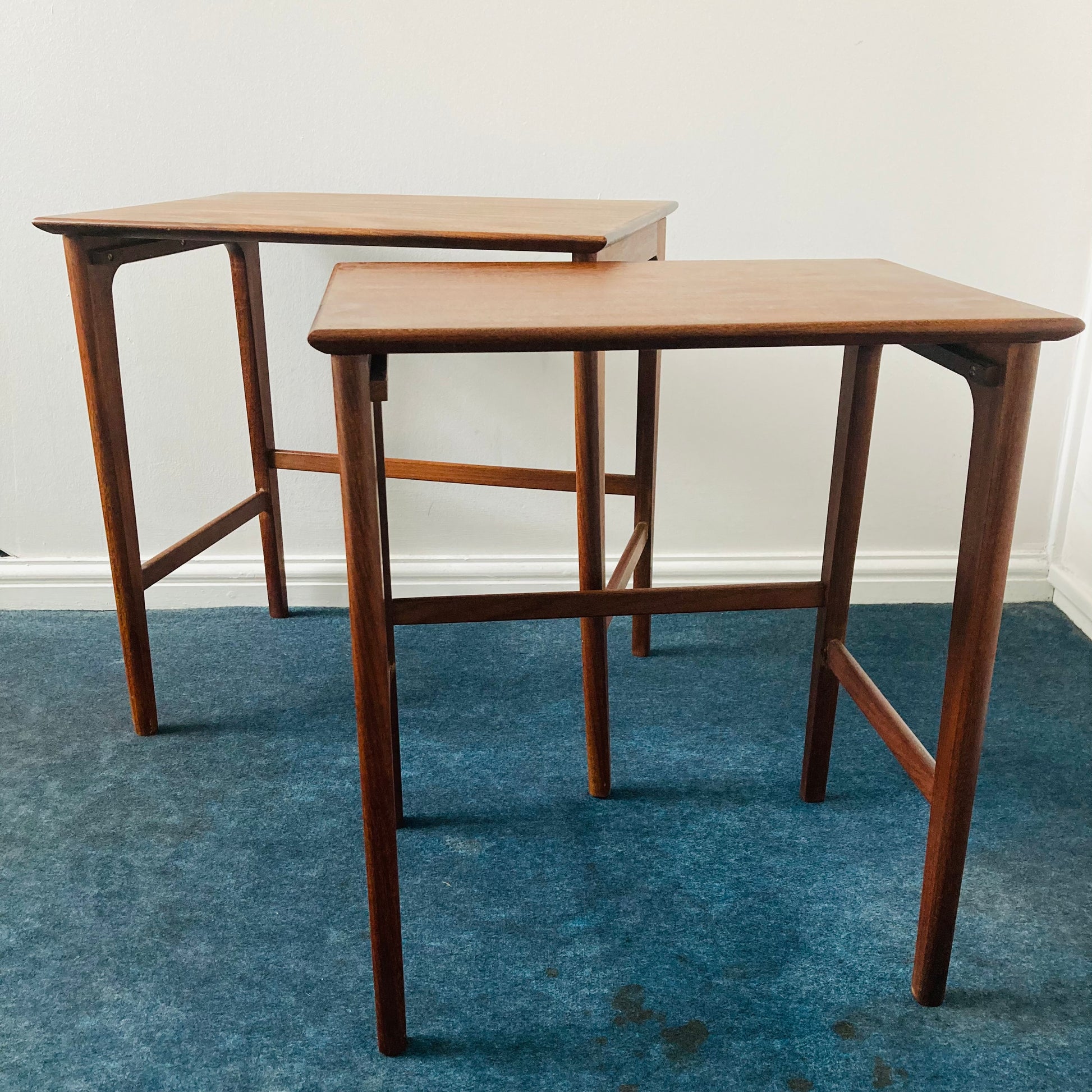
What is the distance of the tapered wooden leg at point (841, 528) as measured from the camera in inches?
53.3

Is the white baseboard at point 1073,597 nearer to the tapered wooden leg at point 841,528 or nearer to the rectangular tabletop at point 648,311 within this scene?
the tapered wooden leg at point 841,528

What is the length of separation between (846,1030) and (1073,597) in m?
1.37

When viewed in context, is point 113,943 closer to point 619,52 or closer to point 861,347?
point 861,347

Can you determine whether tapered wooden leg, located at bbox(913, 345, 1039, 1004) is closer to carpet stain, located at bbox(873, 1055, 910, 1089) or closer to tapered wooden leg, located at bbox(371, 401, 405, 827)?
carpet stain, located at bbox(873, 1055, 910, 1089)

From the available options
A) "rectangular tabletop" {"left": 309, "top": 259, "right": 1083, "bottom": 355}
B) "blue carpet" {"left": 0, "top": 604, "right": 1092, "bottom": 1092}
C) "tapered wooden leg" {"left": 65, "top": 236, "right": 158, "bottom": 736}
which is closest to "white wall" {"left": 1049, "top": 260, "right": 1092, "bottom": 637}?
"blue carpet" {"left": 0, "top": 604, "right": 1092, "bottom": 1092}

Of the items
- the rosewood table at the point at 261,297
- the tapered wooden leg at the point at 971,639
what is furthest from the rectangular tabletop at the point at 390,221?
the tapered wooden leg at the point at 971,639

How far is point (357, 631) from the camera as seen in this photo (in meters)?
1.03

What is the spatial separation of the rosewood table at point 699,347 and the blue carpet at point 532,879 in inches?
4.3

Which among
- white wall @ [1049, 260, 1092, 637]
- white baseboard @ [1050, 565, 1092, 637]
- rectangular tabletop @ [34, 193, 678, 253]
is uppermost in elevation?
rectangular tabletop @ [34, 193, 678, 253]

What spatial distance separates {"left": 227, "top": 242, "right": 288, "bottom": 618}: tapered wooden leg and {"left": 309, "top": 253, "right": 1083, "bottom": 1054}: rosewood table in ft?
2.47

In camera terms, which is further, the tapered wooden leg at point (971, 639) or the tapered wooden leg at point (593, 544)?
the tapered wooden leg at point (593, 544)

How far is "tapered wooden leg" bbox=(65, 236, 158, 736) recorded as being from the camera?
158 centimetres

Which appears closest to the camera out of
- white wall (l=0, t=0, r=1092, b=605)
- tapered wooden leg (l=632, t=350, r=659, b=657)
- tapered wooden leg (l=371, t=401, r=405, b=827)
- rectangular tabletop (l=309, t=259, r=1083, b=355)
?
rectangular tabletop (l=309, t=259, r=1083, b=355)

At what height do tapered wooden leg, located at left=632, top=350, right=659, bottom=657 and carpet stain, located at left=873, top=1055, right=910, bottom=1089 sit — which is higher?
tapered wooden leg, located at left=632, top=350, right=659, bottom=657
